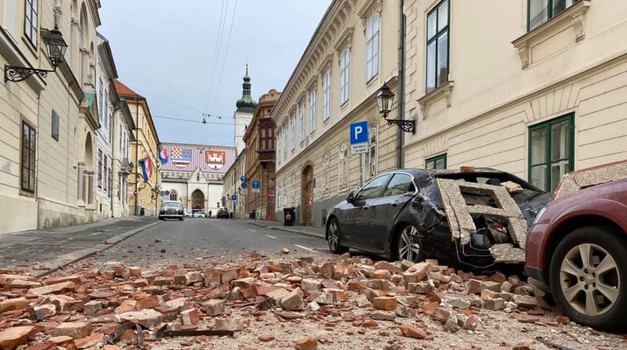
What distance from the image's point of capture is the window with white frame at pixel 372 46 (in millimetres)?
17969

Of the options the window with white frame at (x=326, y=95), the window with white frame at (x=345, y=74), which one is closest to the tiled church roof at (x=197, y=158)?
the window with white frame at (x=326, y=95)

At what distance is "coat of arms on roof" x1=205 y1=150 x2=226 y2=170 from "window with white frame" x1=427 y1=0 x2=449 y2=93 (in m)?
99.5

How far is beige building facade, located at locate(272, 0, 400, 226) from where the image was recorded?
56.4 ft

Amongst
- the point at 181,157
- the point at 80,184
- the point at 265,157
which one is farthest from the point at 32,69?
the point at 181,157

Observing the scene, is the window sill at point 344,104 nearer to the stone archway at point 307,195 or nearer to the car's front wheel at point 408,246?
the stone archway at point 307,195

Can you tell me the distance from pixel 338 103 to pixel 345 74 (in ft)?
4.99

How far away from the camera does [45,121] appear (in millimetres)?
16062

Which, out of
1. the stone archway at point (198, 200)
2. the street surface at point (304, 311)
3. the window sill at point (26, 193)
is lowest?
the stone archway at point (198, 200)

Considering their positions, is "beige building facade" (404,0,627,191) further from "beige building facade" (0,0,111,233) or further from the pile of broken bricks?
"beige building facade" (0,0,111,233)

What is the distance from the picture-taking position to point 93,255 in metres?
8.54

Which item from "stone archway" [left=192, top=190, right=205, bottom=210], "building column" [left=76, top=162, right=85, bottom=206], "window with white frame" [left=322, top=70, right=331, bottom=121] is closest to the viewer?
"building column" [left=76, top=162, right=85, bottom=206]

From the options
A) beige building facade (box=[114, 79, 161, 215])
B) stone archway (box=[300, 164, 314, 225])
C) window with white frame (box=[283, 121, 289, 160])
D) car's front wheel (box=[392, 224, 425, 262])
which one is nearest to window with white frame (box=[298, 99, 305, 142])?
stone archway (box=[300, 164, 314, 225])

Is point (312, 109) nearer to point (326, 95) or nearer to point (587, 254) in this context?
point (326, 95)

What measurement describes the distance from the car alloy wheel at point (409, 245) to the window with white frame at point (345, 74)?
15170 mm
